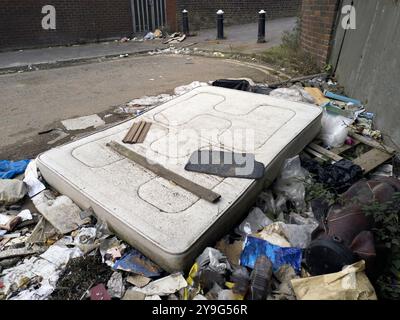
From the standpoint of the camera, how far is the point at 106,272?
1816 millimetres

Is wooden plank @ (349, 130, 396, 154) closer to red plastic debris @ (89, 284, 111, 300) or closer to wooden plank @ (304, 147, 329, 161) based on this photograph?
wooden plank @ (304, 147, 329, 161)

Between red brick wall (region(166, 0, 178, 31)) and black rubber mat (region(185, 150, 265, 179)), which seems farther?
red brick wall (region(166, 0, 178, 31))

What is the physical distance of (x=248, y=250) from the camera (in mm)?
1816

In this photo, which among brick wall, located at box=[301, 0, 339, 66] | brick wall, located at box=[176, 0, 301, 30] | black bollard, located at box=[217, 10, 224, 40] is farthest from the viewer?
brick wall, located at box=[176, 0, 301, 30]

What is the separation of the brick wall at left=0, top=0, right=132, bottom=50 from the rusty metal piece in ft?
27.1

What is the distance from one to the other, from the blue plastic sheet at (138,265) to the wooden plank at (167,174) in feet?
1.74

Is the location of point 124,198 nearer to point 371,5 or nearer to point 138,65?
point 371,5

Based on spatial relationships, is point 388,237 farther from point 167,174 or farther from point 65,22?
point 65,22

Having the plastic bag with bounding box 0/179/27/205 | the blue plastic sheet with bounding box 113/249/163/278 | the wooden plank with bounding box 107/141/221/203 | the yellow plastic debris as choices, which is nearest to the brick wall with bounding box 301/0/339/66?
the wooden plank with bounding box 107/141/221/203

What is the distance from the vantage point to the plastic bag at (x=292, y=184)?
235 cm

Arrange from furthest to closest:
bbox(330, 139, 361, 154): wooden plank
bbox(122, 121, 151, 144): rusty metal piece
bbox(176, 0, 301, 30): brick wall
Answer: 1. bbox(176, 0, 301, 30): brick wall
2. bbox(330, 139, 361, 154): wooden plank
3. bbox(122, 121, 151, 144): rusty metal piece

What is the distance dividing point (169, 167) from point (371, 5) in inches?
144

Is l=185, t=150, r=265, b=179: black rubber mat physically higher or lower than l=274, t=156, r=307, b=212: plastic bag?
higher

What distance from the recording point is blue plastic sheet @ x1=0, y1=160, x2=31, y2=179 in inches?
108
